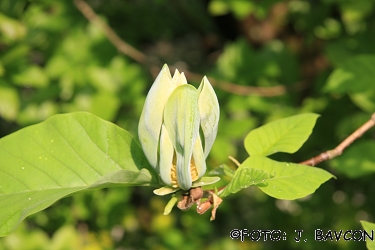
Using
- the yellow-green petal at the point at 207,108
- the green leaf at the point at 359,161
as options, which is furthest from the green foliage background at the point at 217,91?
the yellow-green petal at the point at 207,108

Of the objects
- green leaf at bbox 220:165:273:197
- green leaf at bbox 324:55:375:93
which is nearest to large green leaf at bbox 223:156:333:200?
green leaf at bbox 220:165:273:197

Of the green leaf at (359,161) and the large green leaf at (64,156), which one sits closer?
the large green leaf at (64,156)

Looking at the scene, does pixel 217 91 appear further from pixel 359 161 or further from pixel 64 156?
pixel 64 156

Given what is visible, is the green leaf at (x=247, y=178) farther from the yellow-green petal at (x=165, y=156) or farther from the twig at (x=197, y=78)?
the twig at (x=197, y=78)

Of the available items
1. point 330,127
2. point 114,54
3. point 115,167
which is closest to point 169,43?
point 114,54

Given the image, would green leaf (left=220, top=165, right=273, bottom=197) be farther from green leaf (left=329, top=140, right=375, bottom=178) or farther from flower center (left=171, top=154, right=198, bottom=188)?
green leaf (left=329, top=140, right=375, bottom=178)

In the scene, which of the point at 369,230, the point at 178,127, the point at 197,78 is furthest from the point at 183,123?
the point at 197,78
